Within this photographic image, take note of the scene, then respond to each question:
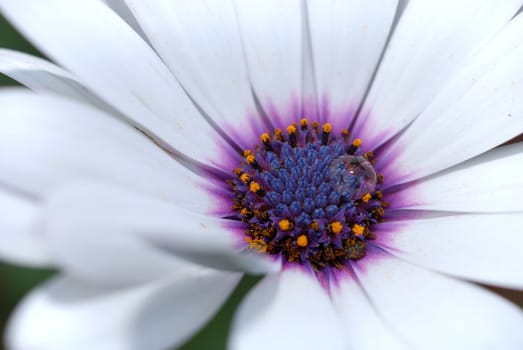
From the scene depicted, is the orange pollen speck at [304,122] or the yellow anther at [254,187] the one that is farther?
the orange pollen speck at [304,122]

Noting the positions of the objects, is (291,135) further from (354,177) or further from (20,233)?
(20,233)

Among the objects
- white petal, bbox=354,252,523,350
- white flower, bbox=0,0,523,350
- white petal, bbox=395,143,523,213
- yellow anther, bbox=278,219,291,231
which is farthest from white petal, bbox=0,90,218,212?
white petal, bbox=395,143,523,213

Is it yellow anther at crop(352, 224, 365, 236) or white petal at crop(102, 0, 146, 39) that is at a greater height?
white petal at crop(102, 0, 146, 39)

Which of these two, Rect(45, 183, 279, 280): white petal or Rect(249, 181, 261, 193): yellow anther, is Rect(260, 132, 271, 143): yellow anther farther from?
Rect(45, 183, 279, 280): white petal

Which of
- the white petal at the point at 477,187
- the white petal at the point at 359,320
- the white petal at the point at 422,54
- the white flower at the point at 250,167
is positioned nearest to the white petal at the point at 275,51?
the white flower at the point at 250,167

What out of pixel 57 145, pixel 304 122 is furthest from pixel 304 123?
pixel 57 145

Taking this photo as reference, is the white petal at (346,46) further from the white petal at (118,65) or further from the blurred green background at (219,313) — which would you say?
the blurred green background at (219,313)
